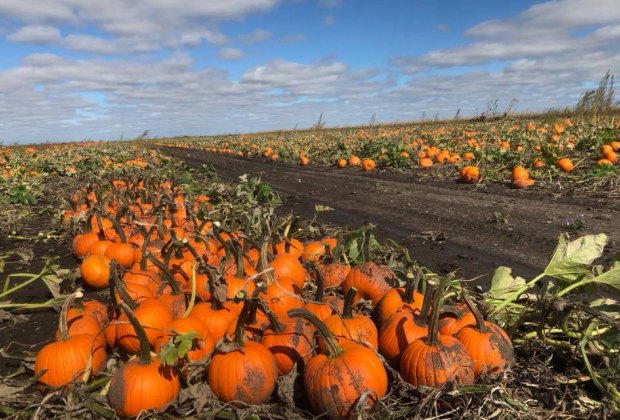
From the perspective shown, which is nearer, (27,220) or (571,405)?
(571,405)

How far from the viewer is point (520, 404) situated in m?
2.47

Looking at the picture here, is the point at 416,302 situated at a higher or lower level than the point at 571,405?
higher

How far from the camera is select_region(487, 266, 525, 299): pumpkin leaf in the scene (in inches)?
139

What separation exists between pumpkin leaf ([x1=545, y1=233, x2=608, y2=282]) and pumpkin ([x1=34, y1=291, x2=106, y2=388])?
→ 3265 mm

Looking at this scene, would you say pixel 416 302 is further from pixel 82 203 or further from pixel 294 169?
pixel 294 169

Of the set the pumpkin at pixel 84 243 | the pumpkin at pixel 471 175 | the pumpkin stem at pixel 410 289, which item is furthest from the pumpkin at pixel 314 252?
the pumpkin at pixel 471 175

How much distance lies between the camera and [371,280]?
3.57 meters

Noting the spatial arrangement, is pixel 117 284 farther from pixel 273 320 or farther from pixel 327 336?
pixel 327 336

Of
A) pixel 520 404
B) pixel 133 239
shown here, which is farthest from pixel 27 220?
pixel 520 404

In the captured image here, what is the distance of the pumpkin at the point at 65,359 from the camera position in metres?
2.77

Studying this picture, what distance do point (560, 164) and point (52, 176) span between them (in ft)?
50.5

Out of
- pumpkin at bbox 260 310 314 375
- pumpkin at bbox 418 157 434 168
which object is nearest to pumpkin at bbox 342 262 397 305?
pumpkin at bbox 260 310 314 375

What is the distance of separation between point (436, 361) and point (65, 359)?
7.27ft

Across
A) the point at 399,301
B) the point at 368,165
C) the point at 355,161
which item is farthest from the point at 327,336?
the point at 355,161
